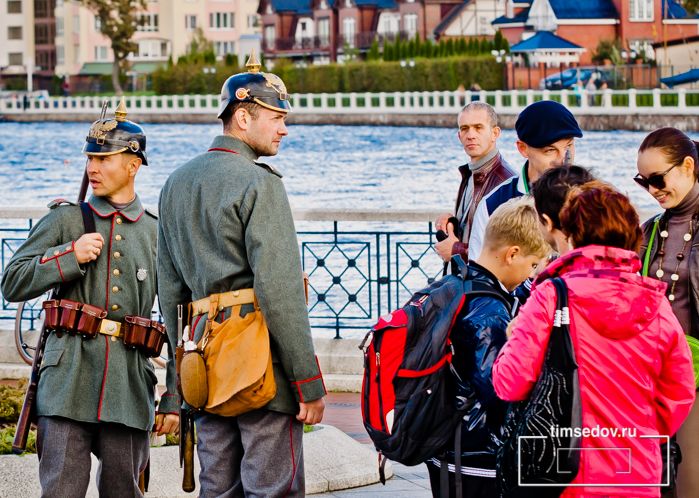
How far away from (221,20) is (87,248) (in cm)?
12251

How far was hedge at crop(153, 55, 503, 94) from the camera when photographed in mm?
80000

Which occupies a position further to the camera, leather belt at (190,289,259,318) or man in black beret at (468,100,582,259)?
man in black beret at (468,100,582,259)

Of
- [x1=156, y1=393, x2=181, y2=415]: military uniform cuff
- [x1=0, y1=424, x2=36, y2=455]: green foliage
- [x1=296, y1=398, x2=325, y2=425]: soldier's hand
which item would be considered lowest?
[x1=0, y1=424, x2=36, y2=455]: green foliage

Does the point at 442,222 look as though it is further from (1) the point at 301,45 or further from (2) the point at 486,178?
(1) the point at 301,45

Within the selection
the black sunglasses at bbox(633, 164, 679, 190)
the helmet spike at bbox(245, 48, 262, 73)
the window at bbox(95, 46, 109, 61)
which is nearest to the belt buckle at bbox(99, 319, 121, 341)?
the helmet spike at bbox(245, 48, 262, 73)

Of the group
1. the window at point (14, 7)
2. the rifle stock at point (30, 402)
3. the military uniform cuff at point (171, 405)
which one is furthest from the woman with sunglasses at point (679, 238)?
the window at point (14, 7)

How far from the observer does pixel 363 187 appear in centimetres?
4603

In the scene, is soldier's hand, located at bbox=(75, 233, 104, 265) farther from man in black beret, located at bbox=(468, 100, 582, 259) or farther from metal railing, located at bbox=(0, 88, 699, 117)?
metal railing, located at bbox=(0, 88, 699, 117)

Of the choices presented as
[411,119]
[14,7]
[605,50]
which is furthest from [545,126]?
[14,7]

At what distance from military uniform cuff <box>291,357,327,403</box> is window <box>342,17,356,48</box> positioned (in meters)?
97.4

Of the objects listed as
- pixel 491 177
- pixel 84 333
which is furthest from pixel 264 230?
pixel 491 177

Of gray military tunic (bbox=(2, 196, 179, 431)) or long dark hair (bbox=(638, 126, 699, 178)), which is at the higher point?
long dark hair (bbox=(638, 126, 699, 178))

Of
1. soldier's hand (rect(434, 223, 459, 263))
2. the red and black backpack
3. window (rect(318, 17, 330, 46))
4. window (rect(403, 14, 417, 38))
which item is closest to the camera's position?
the red and black backpack

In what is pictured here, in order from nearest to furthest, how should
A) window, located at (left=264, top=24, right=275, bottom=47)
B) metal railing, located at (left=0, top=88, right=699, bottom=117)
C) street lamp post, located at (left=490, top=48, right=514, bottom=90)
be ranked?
metal railing, located at (left=0, top=88, right=699, bottom=117), street lamp post, located at (left=490, top=48, right=514, bottom=90), window, located at (left=264, top=24, right=275, bottom=47)
